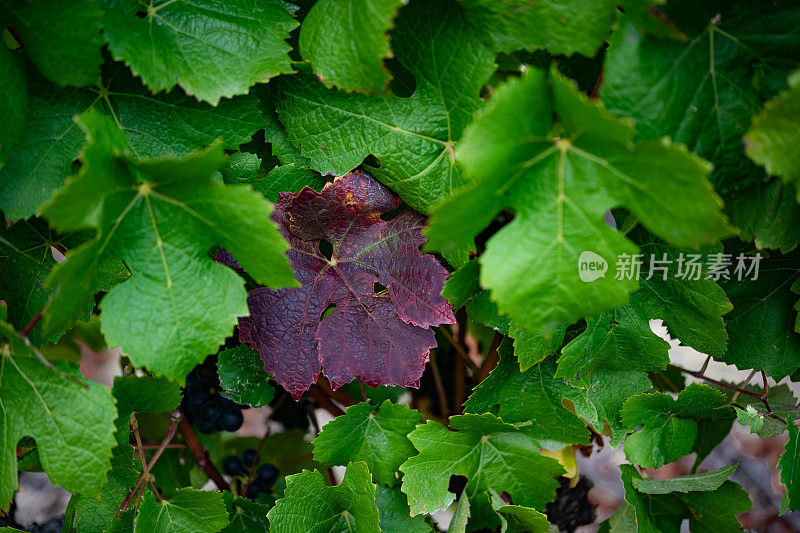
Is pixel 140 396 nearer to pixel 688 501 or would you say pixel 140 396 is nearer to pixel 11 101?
pixel 11 101

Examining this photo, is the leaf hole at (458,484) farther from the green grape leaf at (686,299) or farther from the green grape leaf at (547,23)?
the green grape leaf at (547,23)

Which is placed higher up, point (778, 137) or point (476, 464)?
point (778, 137)

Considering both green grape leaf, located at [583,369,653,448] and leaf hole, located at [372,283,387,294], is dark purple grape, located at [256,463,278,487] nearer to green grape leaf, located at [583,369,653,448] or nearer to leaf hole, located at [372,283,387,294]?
leaf hole, located at [372,283,387,294]

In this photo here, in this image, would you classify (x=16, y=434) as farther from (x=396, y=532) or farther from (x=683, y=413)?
(x=683, y=413)

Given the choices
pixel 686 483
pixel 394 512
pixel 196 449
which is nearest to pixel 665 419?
pixel 686 483

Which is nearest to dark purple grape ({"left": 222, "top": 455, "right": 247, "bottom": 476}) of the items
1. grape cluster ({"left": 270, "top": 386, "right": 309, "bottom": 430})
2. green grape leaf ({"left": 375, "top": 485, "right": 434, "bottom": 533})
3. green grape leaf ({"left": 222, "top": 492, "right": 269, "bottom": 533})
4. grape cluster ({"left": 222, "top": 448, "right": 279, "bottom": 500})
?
grape cluster ({"left": 222, "top": 448, "right": 279, "bottom": 500})

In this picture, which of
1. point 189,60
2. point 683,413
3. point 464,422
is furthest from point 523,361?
point 189,60
